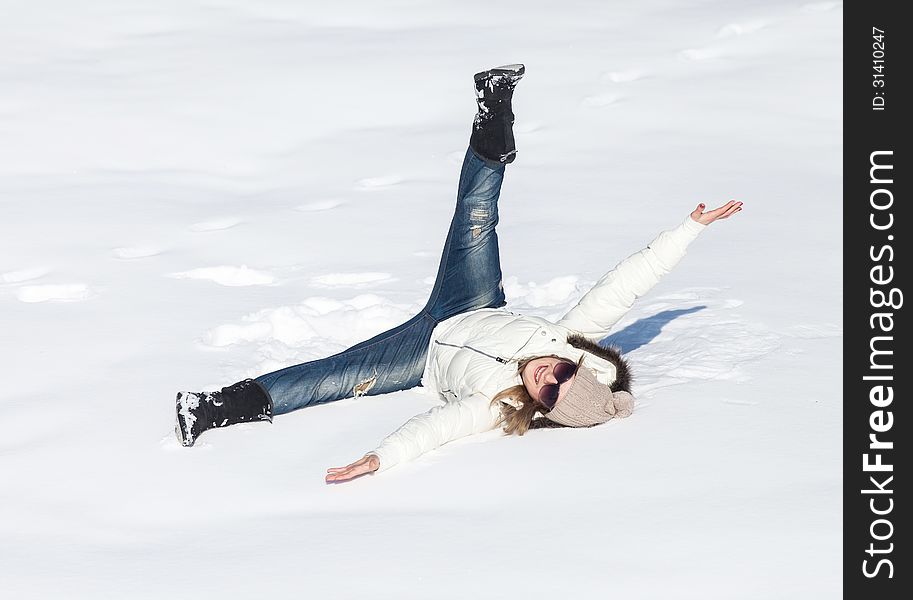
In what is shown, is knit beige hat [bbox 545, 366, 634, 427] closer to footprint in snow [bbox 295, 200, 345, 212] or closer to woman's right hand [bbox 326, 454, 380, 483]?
woman's right hand [bbox 326, 454, 380, 483]

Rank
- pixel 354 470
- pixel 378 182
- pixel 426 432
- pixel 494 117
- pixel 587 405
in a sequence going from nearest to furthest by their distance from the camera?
1. pixel 354 470
2. pixel 426 432
3. pixel 587 405
4. pixel 494 117
5. pixel 378 182

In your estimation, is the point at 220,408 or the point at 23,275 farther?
the point at 23,275

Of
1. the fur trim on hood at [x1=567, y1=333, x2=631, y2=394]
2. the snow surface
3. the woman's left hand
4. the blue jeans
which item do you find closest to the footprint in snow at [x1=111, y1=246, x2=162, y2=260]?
the snow surface

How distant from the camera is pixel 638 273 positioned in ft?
12.2

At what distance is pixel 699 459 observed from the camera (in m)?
3.06

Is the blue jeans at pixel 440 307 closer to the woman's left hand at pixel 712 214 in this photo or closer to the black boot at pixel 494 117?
the black boot at pixel 494 117

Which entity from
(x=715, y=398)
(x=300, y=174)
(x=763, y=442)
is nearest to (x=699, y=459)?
(x=763, y=442)

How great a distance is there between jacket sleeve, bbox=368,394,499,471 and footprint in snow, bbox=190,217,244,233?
2.16 m

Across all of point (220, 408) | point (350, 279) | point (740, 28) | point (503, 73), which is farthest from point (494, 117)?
point (740, 28)

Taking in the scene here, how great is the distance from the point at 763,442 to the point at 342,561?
1.16 m

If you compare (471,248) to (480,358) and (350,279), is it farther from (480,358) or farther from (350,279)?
(350,279)

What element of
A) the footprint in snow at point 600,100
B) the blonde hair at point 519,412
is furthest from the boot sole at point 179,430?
the footprint in snow at point 600,100

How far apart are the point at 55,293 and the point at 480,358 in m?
1.91

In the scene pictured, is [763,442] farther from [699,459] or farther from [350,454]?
[350,454]
